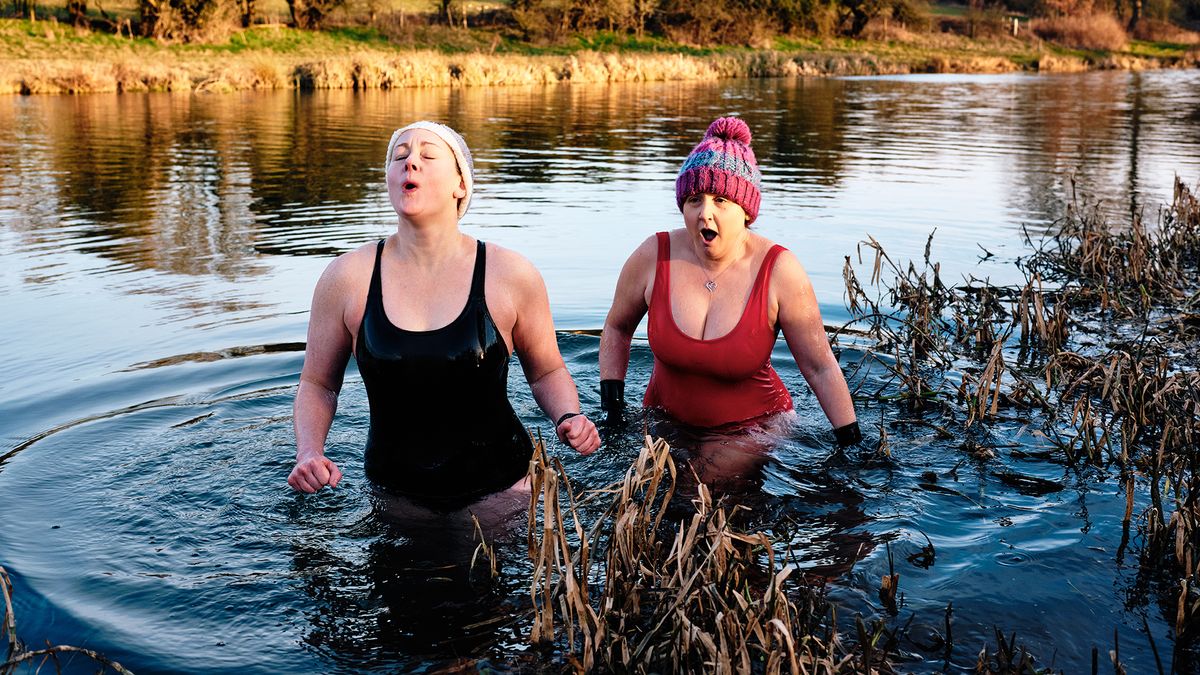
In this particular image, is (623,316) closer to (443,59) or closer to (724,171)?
(724,171)

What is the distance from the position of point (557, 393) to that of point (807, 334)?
56.5 inches

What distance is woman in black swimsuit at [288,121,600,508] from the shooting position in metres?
4.27

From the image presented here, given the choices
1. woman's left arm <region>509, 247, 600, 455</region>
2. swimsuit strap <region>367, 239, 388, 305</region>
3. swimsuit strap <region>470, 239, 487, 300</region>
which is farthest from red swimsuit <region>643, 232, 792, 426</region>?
swimsuit strap <region>367, 239, 388, 305</region>

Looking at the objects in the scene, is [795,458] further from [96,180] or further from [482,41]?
[482,41]

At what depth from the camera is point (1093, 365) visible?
5.96 m

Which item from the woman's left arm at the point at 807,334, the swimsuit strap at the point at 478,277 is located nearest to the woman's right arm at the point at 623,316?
the woman's left arm at the point at 807,334

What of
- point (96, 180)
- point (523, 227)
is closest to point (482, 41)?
point (96, 180)

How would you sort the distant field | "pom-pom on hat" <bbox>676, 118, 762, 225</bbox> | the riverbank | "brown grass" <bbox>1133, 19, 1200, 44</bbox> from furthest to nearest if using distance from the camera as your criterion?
"brown grass" <bbox>1133, 19, 1200, 44</bbox>
the distant field
the riverbank
"pom-pom on hat" <bbox>676, 118, 762, 225</bbox>

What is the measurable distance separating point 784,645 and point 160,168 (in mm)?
15668

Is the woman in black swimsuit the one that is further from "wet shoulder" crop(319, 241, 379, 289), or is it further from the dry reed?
the dry reed

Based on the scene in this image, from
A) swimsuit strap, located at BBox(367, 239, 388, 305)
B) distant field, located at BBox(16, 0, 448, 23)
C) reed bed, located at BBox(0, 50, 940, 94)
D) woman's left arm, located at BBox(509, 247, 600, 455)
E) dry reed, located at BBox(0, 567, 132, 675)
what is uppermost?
distant field, located at BBox(16, 0, 448, 23)

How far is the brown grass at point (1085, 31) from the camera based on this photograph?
2362 inches

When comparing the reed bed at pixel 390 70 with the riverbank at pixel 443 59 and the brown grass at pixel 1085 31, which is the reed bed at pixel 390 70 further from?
the brown grass at pixel 1085 31

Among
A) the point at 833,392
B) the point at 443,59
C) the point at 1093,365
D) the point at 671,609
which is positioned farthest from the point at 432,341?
the point at 443,59
